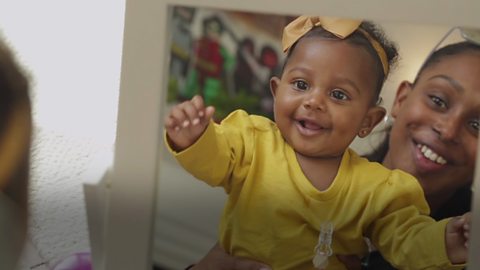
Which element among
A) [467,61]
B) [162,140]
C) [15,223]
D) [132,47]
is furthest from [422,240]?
[15,223]

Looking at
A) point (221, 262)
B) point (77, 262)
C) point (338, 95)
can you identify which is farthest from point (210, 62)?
point (77, 262)

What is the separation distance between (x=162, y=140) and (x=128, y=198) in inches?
5.0

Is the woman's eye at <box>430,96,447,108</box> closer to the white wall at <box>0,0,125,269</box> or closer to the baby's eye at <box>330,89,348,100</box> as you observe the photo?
the baby's eye at <box>330,89,348,100</box>

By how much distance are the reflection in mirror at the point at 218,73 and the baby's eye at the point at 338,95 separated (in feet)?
0.22

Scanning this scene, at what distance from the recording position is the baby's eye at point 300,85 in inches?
49.6

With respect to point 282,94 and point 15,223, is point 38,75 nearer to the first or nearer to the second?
point 15,223

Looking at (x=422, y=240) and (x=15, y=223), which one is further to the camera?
(x=15, y=223)

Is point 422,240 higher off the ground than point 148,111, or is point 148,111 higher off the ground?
point 148,111

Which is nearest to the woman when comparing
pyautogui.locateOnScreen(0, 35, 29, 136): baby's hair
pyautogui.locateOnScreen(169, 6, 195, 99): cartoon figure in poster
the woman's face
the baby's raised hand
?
the woman's face

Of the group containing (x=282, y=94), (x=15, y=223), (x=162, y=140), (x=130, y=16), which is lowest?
(x=15, y=223)

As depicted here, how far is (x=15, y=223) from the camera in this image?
1359 millimetres

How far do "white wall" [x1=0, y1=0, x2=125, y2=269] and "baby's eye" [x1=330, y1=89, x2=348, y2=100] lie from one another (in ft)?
1.32

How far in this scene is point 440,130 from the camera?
1.25 meters

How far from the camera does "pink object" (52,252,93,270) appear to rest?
1.36m
